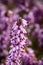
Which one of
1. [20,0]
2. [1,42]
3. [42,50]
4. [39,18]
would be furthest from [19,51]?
[20,0]

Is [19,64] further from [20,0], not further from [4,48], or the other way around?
[20,0]

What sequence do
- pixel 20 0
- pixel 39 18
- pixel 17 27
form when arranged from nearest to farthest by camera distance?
pixel 17 27, pixel 39 18, pixel 20 0

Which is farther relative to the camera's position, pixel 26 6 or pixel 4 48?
pixel 26 6

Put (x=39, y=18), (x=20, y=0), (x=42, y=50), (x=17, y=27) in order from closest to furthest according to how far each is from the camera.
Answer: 1. (x=17, y=27)
2. (x=42, y=50)
3. (x=39, y=18)
4. (x=20, y=0)

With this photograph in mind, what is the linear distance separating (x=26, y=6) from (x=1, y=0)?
1.92ft

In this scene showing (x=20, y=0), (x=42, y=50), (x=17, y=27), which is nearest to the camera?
(x=17, y=27)

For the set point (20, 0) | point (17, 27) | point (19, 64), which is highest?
point (20, 0)

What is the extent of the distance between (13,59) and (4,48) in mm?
700

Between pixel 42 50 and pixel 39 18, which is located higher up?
pixel 39 18

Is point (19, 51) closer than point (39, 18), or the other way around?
point (19, 51)

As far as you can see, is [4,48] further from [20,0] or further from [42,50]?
[20,0]

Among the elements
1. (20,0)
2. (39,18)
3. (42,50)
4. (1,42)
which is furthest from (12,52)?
(20,0)

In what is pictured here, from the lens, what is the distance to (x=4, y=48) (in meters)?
2.98

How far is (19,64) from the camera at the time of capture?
2.32 m
